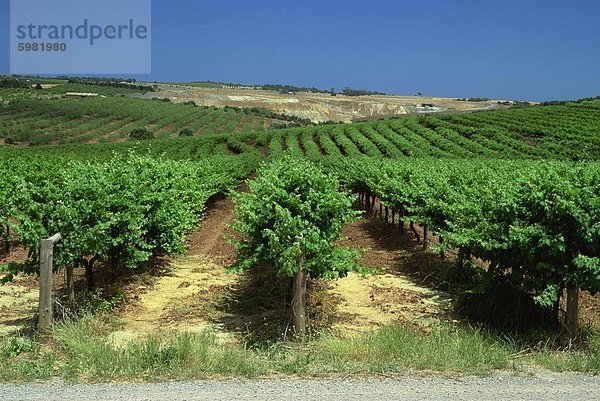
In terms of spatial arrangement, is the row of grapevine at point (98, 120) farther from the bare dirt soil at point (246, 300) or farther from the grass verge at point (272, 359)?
the grass verge at point (272, 359)

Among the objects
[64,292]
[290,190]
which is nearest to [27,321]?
[64,292]

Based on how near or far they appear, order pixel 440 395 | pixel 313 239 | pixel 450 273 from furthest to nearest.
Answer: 1. pixel 450 273
2. pixel 313 239
3. pixel 440 395

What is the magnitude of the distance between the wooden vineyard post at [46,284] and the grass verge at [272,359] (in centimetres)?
67

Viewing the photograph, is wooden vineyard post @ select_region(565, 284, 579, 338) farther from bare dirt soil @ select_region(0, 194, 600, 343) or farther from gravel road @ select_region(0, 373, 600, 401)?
gravel road @ select_region(0, 373, 600, 401)

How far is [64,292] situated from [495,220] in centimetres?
812

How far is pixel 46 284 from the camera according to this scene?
24.8 ft

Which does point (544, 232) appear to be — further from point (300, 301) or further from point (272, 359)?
point (272, 359)

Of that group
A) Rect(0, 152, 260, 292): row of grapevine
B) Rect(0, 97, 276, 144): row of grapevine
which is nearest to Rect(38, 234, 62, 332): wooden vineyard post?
Rect(0, 152, 260, 292): row of grapevine

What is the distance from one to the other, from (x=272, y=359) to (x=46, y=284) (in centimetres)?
352

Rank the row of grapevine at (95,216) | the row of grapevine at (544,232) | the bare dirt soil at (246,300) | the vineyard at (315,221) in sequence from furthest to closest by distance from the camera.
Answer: the bare dirt soil at (246,300) → the row of grapevine at (95,216) → the vineyard at (315,221) → the row of grapevine at (544,232)

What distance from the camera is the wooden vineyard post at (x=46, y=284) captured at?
754 centimetres

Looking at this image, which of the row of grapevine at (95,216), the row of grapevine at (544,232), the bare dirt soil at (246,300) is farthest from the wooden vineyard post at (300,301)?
the row of grapevine at (95,216)

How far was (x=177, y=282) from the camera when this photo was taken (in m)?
12.3

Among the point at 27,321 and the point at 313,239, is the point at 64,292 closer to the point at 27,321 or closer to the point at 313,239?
the point at 27,321
